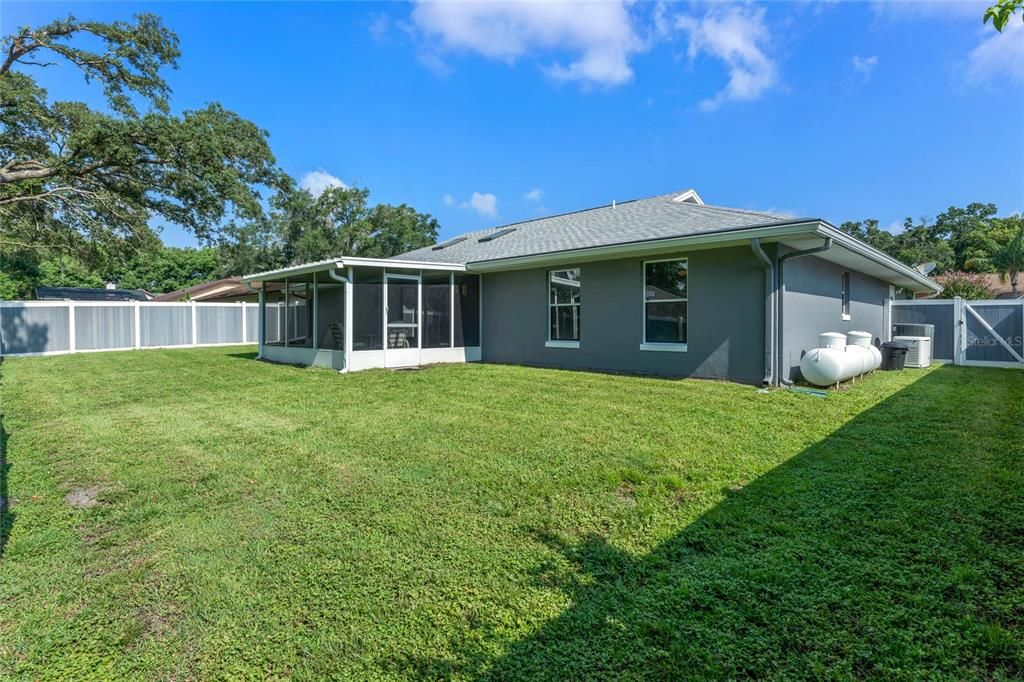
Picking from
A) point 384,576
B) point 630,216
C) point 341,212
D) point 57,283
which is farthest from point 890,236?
point 57,283

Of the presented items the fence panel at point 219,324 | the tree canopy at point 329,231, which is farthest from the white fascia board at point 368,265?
the tree canopy at point 329,231

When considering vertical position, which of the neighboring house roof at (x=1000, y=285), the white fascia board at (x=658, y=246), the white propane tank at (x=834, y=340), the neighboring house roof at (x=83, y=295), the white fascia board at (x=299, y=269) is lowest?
the white propane tank at (x=834, y=340)

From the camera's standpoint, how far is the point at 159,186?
44.7ft

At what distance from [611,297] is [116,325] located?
17.8 m

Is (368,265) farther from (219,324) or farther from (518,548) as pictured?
(219,324)

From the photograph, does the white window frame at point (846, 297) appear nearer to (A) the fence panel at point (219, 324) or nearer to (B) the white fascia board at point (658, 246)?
(B) the white fascia board at point (658, 246)

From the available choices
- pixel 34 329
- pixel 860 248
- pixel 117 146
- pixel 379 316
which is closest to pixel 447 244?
pixel 379 316

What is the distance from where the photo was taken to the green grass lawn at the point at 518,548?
190cm

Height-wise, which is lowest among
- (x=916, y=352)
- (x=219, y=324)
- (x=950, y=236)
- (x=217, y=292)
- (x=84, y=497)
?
(x=84, y=497)

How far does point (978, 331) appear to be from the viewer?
39.2 ft

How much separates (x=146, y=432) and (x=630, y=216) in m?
10.1

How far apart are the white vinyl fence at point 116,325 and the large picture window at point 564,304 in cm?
1605

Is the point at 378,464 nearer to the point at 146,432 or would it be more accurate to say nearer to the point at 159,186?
the point at 146,432

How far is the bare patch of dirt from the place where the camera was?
337cm
